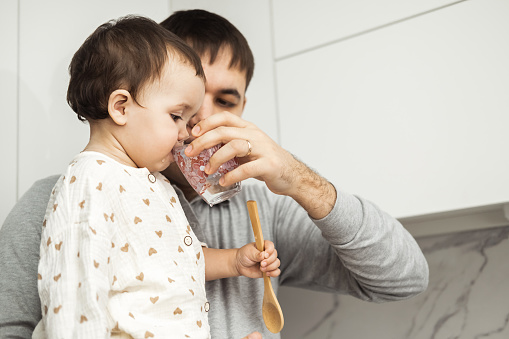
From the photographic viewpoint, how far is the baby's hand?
1.03 meters

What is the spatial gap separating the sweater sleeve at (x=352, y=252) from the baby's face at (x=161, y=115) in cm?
36

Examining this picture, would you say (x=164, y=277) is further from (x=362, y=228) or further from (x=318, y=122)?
(x=318, y=122)

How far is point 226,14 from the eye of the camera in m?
1.90

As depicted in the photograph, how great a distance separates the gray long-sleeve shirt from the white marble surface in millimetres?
420

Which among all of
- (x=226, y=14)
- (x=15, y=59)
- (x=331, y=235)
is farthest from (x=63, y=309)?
(x=226, y=14)

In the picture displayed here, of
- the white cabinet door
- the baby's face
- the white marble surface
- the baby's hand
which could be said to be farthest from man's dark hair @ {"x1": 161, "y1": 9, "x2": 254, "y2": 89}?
the white marble surface

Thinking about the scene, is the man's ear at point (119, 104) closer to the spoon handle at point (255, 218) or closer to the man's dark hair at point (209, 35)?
the spoon handle at point (255, 218)

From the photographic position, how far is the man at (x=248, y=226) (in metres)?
0.99

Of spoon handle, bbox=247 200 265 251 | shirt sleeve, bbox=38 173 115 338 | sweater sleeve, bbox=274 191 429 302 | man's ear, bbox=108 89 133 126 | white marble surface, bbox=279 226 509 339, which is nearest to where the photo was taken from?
shirt sleeve, bbox=38 173 115 338

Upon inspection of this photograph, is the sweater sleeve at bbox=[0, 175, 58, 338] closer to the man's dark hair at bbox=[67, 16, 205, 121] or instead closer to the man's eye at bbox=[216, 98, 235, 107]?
the man's dark hair at bbox=[67, 16, 205, 121]

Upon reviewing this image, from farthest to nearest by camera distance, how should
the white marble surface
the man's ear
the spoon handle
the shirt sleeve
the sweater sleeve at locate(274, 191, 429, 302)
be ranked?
the white marble surface
the sweater sleeve at locate(274, 191, 429, 302)
the spoon handle
the man's ear
the shirt sleeve

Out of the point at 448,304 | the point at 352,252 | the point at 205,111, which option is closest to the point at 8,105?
the point at 205,111

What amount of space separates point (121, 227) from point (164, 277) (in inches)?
3.9

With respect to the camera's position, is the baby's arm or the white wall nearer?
the baby's arm
